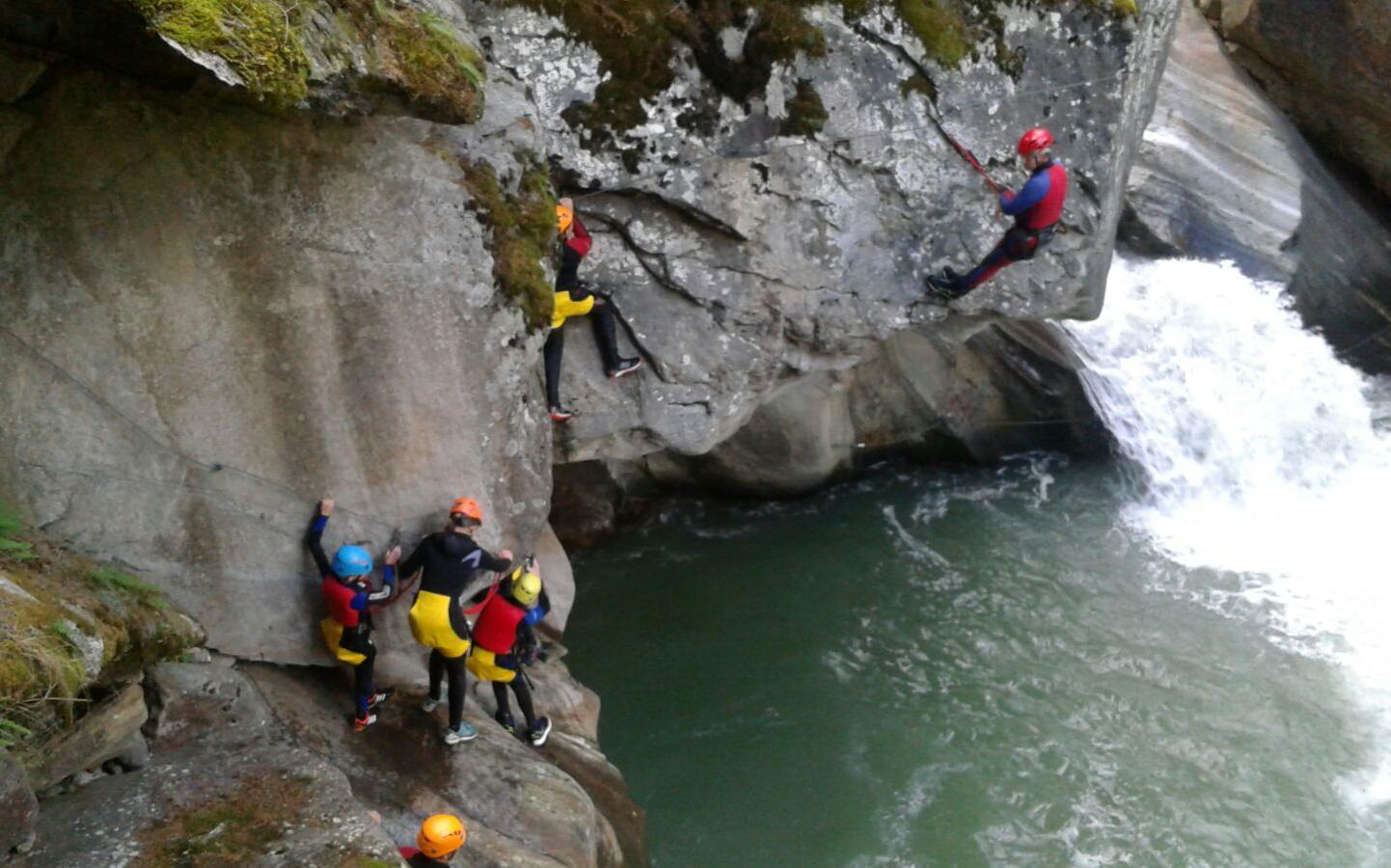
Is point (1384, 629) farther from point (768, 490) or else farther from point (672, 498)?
point (672, 498)

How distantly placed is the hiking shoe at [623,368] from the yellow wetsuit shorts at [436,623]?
2674mm

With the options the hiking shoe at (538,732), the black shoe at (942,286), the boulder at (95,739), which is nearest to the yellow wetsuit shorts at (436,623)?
the hiking shoe at (538,732)

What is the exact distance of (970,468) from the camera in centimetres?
1454

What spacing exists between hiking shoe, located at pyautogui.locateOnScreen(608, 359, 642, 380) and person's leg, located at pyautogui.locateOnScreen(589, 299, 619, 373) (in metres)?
0.03

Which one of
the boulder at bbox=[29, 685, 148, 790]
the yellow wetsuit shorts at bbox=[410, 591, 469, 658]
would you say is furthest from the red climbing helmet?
the boulder at bbox=[29, 685, 148, 790]

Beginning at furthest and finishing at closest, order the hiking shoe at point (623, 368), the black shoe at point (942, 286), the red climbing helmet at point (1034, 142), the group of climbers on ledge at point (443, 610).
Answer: the black shoe at point (942, 286)
the hiking shoe at point (623, 368)
the red climbing helmet at point (1034, 142)
the group of climbers on ledge at point (443, 610)

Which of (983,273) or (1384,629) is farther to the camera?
(1384,629)

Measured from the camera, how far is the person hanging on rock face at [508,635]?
8.01 m

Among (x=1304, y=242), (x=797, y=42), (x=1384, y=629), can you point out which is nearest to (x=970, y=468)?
(x=1384, y=629)

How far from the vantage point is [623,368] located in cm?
936

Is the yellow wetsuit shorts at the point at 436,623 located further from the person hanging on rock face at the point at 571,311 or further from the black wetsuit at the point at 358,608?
the person hanging on rock face at the point at 571,311

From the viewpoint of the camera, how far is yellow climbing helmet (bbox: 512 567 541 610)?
794 cm

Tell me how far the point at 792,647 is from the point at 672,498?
3.14 metres

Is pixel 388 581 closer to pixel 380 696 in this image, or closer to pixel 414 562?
pixel 414 562
